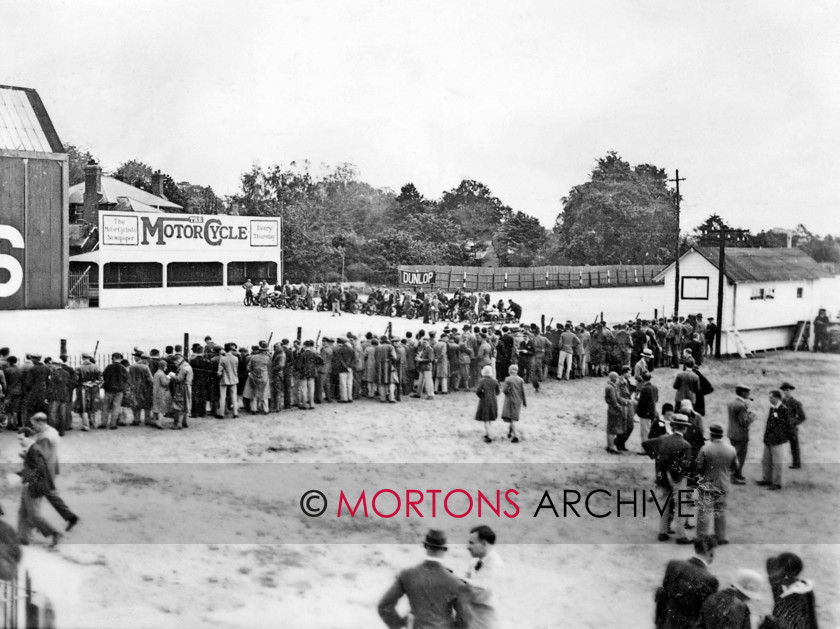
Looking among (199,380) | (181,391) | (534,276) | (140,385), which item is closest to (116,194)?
(534,276)

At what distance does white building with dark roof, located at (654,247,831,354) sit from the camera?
24.2 metres

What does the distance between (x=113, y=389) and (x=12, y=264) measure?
67.5 feet

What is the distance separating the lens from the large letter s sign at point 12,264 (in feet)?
99.6

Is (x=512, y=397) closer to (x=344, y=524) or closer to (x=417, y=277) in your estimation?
(x=344, y=524)

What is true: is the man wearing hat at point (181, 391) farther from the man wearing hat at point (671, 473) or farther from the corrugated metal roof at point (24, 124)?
the corrugated metal roof at point (24, 124)

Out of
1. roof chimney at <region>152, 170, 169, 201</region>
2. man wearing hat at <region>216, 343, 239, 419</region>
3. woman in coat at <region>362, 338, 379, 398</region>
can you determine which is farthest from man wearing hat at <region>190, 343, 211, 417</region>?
roof chimney at <region>152, 170, 169, 201</region>

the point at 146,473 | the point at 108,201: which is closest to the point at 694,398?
the point at 146,473

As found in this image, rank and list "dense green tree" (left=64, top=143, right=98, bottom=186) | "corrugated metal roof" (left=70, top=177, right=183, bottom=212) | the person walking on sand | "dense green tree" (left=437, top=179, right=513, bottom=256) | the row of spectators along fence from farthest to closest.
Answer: "dense green tree" (left=437, top=179, right=513, bottom=256), "dense green tree" (left=64, top=143, right=98, bottom=186), the row of spectators along fence, "corrugated metal roof" (left=70, top=177, right=183, bottom=212), the person walking on sand

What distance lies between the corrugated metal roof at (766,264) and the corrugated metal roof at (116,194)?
3390cm

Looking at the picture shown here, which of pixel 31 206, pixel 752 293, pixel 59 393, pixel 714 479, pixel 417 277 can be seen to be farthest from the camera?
pixel 417 277

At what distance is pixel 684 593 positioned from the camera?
620 centimetres

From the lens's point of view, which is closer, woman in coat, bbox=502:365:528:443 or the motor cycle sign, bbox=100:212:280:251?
woman in coat, bbox=502:365:528:443

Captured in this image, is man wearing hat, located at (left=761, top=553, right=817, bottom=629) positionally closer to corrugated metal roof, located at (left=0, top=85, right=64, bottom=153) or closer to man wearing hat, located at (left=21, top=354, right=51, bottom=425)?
man wearing hat, located at (left=21, top=354, right=51, bottom=425)

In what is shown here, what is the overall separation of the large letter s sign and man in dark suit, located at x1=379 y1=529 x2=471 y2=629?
96.7ft
